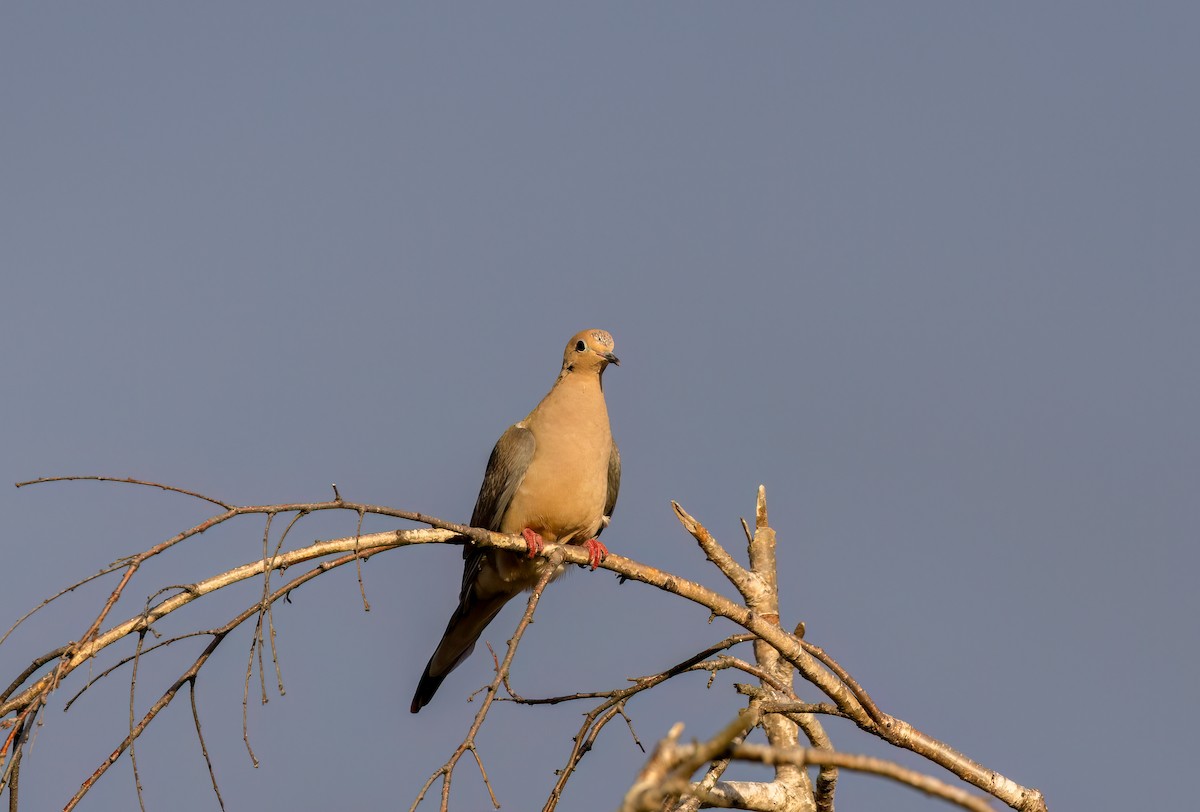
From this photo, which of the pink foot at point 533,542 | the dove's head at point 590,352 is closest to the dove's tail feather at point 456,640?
the pink foot at point 533,542

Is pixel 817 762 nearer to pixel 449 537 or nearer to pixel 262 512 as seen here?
pixel 262 512

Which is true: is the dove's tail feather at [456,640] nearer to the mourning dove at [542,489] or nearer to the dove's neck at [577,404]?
the mourning dove at [542,489]

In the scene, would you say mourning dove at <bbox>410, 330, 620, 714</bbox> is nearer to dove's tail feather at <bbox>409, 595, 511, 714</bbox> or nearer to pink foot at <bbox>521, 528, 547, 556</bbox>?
dove's tail feather at <bbox>409, 595, 511, 714</bbox>

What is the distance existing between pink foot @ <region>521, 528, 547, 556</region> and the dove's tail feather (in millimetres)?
923

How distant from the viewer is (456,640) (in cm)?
727

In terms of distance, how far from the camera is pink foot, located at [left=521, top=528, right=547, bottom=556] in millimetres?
6164

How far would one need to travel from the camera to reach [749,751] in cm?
237

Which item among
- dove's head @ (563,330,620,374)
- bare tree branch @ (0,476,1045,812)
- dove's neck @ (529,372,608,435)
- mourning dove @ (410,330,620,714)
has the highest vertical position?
dove's head @ (563,330,620,374)

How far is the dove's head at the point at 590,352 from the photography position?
736 centimetres

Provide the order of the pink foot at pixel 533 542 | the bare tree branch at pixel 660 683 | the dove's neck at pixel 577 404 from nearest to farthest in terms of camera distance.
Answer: the bare tree branch at pixel 660 683 → the pink foot at pixel 533 542 → the dove's neck at pixel 577 404

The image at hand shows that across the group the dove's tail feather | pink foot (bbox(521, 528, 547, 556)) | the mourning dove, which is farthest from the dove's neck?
the dove's tail feather

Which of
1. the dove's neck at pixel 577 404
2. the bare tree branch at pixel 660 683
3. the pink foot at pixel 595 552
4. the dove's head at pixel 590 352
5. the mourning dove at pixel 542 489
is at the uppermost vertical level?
the dove's head at pixel 590 352

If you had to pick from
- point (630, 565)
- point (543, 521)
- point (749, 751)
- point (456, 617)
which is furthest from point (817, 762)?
point (456, 617)

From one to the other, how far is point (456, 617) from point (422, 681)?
1.32 ft
